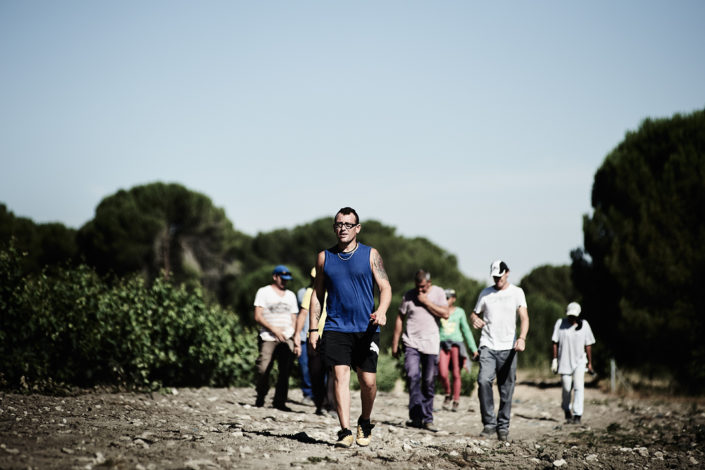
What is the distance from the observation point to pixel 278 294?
1091cm

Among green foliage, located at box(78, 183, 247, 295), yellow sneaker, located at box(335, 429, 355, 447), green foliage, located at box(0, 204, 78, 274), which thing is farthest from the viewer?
green foliage, located at box(78, 183, 247, 295)

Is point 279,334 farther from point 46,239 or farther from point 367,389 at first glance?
point 46,239

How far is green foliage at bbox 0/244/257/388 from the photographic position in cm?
1087

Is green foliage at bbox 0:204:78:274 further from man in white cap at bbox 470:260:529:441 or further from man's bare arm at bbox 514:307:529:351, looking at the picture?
man's bare arm at bbox 514:307:529:351

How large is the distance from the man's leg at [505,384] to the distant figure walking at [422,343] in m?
1.04

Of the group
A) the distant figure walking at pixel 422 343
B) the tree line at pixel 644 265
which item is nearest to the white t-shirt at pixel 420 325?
the distant figure walking at pixel 422 343

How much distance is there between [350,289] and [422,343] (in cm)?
351

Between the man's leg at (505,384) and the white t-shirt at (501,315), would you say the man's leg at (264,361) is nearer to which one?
the white t-shirt at (501,315)

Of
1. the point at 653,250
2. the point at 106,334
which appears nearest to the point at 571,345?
the point at 106,334

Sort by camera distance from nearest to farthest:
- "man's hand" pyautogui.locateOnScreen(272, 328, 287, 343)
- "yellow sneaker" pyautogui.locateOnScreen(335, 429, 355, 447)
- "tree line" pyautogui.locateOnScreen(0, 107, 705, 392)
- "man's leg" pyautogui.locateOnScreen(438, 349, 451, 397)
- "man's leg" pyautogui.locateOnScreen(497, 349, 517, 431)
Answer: "yellow sneaker" pyautogui.locateOnScreen(335, 429, 355, 447) → "man's leg" pyautogui.locateOnScreen(497, 349, 517, 431) → "man's hand" pyautogui.locateOnScreen(272, 328, 287, 343) → "man's leg" pyautogui.locateOnScreen(438, 349, 451, 397) → "tree line" pyautogui.locateOnScreen(0, 107, 705, 392)

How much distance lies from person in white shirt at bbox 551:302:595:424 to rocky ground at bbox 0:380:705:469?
63 centimetres

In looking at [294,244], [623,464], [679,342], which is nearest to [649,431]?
[623,464]

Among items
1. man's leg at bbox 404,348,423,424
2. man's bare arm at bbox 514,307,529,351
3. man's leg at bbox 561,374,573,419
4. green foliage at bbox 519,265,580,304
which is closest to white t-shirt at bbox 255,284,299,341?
man's leg at bbox 404,348,423,424

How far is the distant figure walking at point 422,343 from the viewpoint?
10039mm
